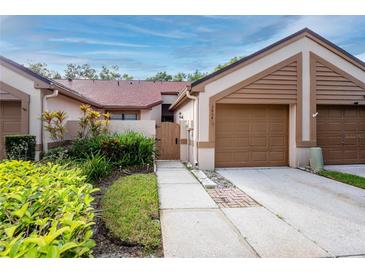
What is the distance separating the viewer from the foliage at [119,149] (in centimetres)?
820

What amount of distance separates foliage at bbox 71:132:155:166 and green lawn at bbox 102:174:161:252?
2.05 meters

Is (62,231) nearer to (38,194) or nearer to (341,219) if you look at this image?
(38,194)

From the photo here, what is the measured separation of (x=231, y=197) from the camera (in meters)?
5.50

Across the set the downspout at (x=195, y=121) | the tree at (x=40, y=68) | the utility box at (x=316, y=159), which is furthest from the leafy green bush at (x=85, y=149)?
the utility box at (x=316, y=159)

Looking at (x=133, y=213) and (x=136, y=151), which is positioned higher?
(x=136, y=151)

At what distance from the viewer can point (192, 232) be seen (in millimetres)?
3633

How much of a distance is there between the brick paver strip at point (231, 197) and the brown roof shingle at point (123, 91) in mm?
10477

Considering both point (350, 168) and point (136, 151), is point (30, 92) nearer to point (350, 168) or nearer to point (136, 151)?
point (136, 151)

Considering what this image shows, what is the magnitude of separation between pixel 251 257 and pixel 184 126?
8.36 meters

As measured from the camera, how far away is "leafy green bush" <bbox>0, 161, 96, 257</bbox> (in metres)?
2.05

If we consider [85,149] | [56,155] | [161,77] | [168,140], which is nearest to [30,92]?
[56,155]

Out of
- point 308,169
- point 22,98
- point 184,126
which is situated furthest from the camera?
point 184,126

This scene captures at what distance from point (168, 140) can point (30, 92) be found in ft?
18.8

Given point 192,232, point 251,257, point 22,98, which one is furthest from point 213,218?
point 22,98
